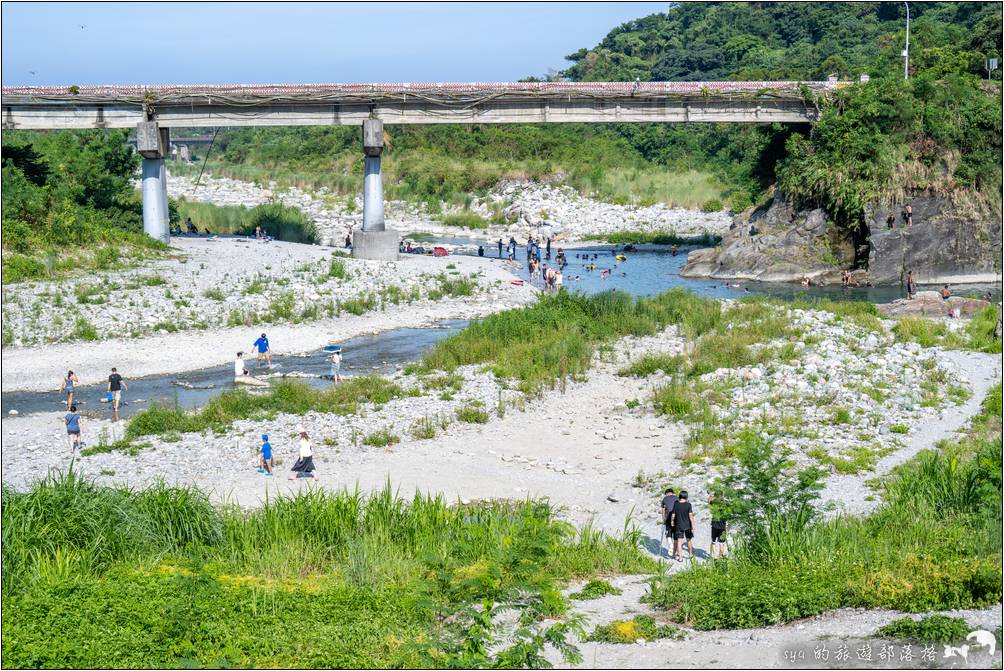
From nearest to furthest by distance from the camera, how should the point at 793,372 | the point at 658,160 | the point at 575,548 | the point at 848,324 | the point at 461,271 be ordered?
the point at 575,548 → the point at 793,372 → the point at 848,324 → the point at 461,271 → the point at 658,160

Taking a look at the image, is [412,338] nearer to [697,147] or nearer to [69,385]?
[69,385]

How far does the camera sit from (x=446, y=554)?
1653 cm

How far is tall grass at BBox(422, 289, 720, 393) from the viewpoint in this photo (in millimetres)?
32344

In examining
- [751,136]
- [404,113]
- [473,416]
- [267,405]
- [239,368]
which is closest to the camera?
[473,416]

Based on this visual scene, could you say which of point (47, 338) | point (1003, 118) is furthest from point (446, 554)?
point (1003, 118)

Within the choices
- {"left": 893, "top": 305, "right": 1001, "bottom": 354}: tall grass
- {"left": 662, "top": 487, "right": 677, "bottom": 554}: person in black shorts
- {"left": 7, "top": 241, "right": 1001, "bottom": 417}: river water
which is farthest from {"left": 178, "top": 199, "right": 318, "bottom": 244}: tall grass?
{"left": 662, "top": 487, "right": 677, "bottom": 554}: person in black shorts

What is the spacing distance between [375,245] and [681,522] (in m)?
35.1

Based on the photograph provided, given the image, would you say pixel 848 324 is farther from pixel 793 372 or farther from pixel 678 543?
pixel 678 543

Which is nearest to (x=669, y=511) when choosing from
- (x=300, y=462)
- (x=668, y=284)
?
(x=300, y=462)

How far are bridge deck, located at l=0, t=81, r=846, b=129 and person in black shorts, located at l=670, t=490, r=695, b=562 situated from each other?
35.9 metres

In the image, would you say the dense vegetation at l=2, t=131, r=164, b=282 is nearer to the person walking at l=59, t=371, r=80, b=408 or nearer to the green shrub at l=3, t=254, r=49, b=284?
the green shrub at l=3, t=254, r=49, b=284

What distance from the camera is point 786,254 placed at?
54219 mm

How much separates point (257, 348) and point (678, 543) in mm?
20339

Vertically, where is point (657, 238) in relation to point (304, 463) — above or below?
above
